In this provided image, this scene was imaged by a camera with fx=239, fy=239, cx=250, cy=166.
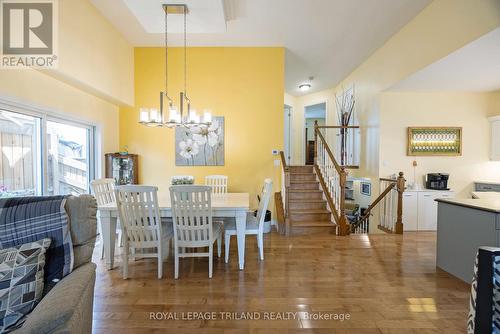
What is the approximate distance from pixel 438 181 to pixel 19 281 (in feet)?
19.6

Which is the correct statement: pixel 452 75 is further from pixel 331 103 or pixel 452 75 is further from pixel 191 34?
pixel 191 34

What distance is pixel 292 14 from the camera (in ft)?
11.8

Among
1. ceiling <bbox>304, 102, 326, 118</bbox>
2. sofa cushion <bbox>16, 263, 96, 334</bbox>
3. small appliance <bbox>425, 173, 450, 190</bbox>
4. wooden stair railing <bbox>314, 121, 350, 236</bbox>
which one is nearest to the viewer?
sofa cushion <bbox>16, 263, 96, 334</bbox>

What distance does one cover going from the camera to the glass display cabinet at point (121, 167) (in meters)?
4.20

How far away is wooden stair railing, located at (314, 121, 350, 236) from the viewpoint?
409 cm

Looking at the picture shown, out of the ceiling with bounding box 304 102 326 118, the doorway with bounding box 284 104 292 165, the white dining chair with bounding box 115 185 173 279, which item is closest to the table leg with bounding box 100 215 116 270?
the white dining chair with bounding box 115 185 173 279

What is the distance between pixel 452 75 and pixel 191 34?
4346mm

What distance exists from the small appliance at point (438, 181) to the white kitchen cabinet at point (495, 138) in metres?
0.96

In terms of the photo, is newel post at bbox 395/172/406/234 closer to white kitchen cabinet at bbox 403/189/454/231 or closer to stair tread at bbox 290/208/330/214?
white kitchen cabinet at bbox 403/189/454/231

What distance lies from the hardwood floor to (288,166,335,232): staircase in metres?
0.93

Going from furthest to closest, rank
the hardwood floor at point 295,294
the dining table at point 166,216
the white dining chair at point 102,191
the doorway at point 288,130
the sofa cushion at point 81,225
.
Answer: the doorway at point 288,130, the white dining chair at point 102,191, the dining table at point 166,216, the hardwood floor at point 295,294, the sofa cushion at point 81,225

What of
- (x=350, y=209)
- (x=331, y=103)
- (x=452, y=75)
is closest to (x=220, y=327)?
(x=452, y=75)

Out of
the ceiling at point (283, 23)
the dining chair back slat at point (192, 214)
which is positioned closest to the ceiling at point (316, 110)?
the ceiling at point (283, 23)

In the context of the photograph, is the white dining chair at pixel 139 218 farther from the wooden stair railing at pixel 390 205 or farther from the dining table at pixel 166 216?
the wooden stair railing at pixel 390 205
